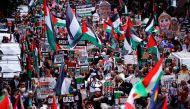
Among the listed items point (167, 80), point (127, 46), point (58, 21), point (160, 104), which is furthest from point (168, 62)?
point (160, 104)

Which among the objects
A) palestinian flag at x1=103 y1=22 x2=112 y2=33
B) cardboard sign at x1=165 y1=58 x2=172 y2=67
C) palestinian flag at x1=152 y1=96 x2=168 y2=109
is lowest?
cardboard sign at x1=165 y1=58 x2=172 y2=67

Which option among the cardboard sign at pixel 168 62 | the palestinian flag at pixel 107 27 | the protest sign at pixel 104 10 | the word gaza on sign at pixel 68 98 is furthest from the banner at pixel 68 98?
the protest sign at pixel 104 10

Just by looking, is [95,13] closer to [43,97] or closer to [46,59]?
[46,59]

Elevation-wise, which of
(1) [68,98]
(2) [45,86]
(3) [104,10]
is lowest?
(1) [68,98]

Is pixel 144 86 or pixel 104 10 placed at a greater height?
pixel 104 10

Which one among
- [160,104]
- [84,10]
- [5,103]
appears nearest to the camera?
[160,104]

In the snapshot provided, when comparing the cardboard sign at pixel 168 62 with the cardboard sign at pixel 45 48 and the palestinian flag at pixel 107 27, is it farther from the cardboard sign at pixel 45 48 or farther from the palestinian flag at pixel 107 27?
the palestinian flag at pixel 107 27

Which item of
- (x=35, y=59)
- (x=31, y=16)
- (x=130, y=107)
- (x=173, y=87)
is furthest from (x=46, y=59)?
(x=31, y=16)

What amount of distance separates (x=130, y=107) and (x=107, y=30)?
722 inches

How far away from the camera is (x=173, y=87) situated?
20.7 meters

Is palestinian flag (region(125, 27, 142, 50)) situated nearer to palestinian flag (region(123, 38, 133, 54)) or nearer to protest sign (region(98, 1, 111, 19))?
palestinian flag (region(123, 38, 133, 54))

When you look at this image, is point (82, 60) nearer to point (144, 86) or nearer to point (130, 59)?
point (130, 59)

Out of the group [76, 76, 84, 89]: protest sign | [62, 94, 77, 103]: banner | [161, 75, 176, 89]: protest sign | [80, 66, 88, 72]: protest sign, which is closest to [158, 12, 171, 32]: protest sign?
[80, 66, 88, 72]: protest sign

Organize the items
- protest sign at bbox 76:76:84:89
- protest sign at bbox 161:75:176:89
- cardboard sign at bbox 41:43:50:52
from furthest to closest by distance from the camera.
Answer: cardboard sign at bbox 41:43:50:52 < protest sign at bbox 161:75:176:89 < protest sign at bbox 76:76:84:89
